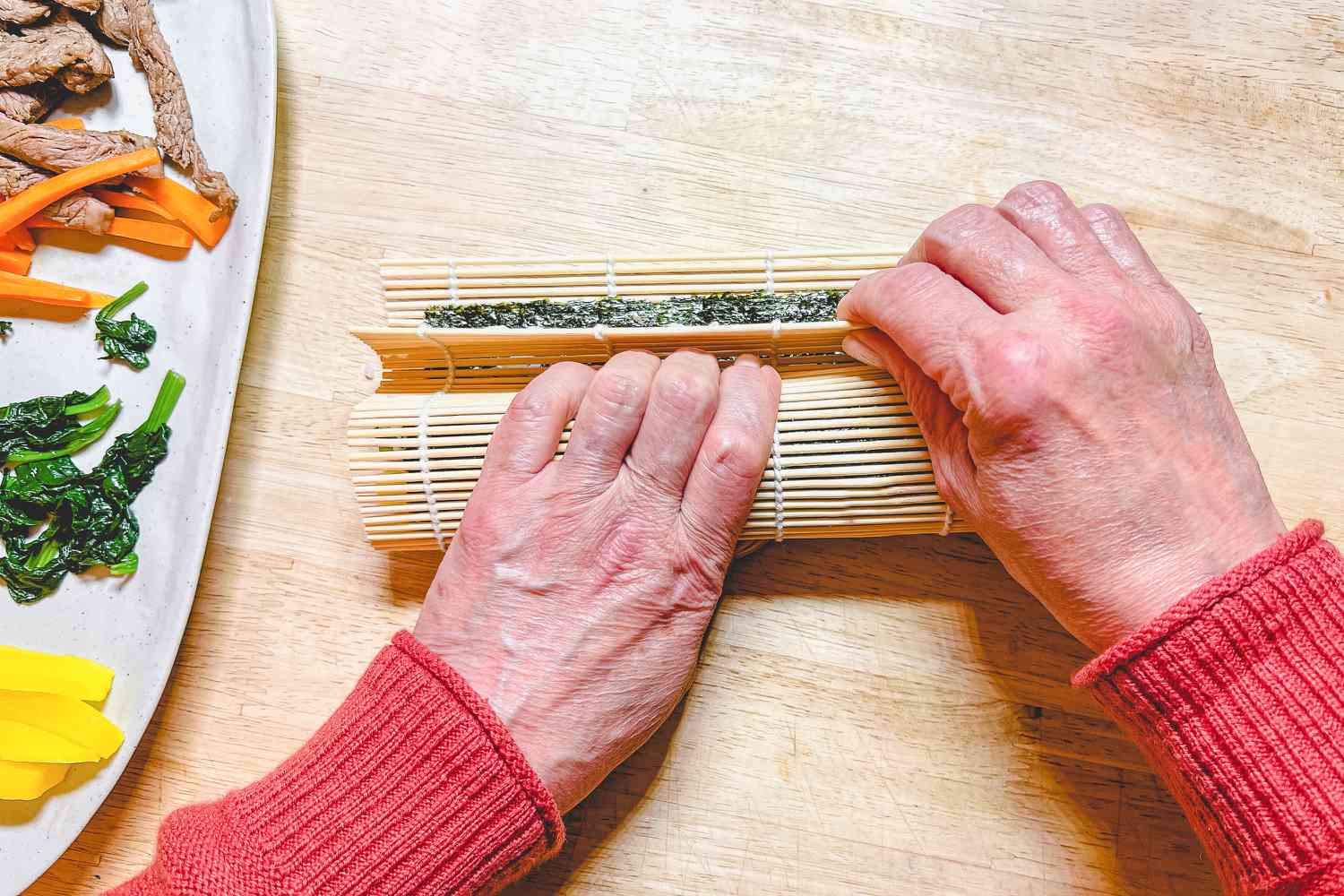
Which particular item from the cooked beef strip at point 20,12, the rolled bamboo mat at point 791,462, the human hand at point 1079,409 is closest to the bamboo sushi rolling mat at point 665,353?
the rolled bamboo mat at point 791,462

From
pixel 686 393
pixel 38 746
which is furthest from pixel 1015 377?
pixel 38 746

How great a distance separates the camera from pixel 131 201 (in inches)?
56.9

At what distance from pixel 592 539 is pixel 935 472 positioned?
0.52m

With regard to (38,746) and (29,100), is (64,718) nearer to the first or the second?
(38,746)

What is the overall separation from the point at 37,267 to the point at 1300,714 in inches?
80.8

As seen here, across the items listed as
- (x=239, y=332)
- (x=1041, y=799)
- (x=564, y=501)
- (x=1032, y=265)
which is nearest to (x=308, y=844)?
(x=564, y=501)

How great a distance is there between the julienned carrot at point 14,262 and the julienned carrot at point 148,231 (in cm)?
6

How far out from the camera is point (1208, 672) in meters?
1.04

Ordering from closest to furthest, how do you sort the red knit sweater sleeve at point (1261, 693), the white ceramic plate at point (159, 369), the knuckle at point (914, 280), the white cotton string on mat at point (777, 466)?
the red knit sweater sleeve at point (1261, 693)
the knuckle at point (914, 280)
the white cotton string on mat at point (777, 466)
the white ceramic plate at point (159, 369)

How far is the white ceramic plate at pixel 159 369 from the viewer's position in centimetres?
136

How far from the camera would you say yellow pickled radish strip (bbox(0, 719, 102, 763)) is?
131cm

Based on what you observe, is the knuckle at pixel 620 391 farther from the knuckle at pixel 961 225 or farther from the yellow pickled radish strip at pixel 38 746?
the yellow pickled radish strip at pixel 38 746

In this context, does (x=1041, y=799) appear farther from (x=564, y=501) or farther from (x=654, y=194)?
(x=654, y=194)

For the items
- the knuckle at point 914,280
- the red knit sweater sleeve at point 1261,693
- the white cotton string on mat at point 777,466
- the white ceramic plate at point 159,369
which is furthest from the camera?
the white ceramic plate at point 159,369
